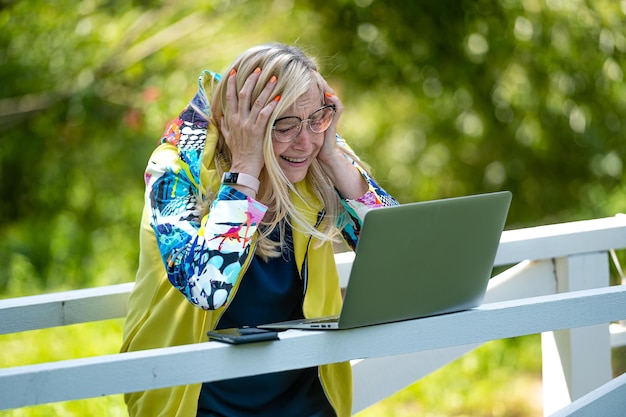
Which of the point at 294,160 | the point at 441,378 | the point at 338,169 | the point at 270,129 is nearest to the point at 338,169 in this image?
the point at 338,169

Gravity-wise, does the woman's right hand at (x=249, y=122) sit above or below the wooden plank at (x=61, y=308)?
above

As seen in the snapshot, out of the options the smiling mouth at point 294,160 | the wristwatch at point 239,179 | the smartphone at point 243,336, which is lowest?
the smartphone at point 243,336

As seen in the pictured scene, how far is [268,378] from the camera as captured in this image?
5.92 ft

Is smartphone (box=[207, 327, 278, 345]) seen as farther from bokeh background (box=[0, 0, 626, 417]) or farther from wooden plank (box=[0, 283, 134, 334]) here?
bokeh background (box=[0, 0, 626, 417])

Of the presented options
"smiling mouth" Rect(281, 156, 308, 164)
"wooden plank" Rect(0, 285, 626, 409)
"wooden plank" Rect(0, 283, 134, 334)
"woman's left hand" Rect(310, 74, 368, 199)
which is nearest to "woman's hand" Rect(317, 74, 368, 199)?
"woman's left hand" Rect(310, 74, 368, 199)

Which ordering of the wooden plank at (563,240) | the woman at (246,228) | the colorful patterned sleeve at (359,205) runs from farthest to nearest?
the wooden plank at (563,240), the colorful patterned sleeve at (359,205), the woman at (246,228)

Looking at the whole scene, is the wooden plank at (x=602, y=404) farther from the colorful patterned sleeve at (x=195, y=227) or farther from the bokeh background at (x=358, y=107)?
the bokeh background at (x=358, y=107)

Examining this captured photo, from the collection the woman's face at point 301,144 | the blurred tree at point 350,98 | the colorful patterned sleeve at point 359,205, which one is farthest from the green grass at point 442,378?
the woman's face at point 301,144

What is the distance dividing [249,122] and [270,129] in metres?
0.04

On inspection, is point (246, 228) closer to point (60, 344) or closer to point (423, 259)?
point (423, 259)

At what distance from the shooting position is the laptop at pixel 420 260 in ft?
4.33

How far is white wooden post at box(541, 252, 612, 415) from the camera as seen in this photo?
84.6 inches

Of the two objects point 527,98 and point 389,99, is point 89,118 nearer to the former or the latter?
point 389,99

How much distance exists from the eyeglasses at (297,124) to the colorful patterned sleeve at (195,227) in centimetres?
15
